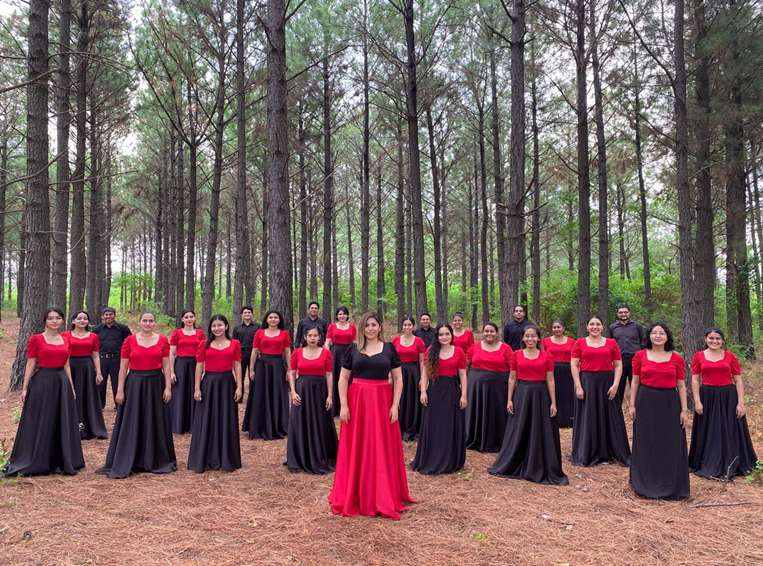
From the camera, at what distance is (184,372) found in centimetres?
823

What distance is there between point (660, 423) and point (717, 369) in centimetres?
136

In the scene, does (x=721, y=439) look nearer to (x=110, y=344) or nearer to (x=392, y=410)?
(x=392, y=410)

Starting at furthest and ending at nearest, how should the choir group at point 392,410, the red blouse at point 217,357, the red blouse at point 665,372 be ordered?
the red blouse at point 217,357 < the red blouse at point 665,372 < the choir group at point 392,410

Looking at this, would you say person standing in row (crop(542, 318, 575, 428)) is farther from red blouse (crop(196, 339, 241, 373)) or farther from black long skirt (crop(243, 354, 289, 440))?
red blouse (crop(196, 339, 241, 373))

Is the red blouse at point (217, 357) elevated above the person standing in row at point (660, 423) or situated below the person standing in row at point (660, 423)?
above

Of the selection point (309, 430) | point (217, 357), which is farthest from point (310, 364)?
point (217, 357)

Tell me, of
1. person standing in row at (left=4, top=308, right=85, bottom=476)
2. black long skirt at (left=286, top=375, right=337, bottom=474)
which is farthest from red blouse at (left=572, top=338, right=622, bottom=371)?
person standing in row at (left=4, top=308, right=85, bottom=476)

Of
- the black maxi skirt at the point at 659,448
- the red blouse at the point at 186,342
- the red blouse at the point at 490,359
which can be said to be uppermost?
the red blouse at the point at 186,342

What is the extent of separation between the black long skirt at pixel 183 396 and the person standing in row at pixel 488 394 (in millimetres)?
4534

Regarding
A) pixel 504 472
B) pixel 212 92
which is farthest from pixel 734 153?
pixel 212 92

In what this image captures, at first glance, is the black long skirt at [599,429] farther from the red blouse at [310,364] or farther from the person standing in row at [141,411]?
the person standing in row at [141,411]

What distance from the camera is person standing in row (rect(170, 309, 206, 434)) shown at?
8086 mm

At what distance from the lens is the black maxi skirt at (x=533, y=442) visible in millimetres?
5910

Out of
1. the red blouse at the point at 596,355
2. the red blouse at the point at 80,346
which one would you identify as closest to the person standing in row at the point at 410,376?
the red blouse at the point at 596,355
